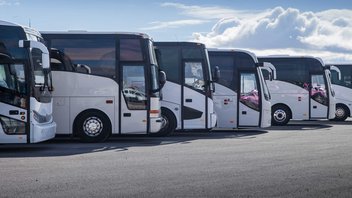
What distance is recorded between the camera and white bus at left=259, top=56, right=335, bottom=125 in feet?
83.8

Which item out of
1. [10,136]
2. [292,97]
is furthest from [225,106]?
[10,136]

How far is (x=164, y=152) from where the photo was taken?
1414 centimetres

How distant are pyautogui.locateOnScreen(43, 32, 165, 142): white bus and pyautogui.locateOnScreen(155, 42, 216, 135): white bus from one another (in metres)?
2.62

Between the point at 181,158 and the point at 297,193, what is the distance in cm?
443

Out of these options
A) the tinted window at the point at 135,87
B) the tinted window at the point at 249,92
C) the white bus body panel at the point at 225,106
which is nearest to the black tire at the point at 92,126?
the tinted window at the point at 135,87

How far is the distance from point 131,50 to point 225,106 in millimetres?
5856

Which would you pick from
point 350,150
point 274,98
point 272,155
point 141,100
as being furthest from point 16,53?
point 274,98

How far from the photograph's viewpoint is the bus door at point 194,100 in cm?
1966

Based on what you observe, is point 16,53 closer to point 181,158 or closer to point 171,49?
point 181,158

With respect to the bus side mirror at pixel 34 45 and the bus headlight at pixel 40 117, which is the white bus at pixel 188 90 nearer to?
the bus headlight at pixel 40 117

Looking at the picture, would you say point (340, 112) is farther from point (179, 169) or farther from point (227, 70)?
point (179, 169)

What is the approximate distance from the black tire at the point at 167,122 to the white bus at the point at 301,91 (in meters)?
7.26

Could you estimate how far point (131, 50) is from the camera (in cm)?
1691

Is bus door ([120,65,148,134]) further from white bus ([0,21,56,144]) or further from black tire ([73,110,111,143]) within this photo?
white bus ([0,21,56,144])
